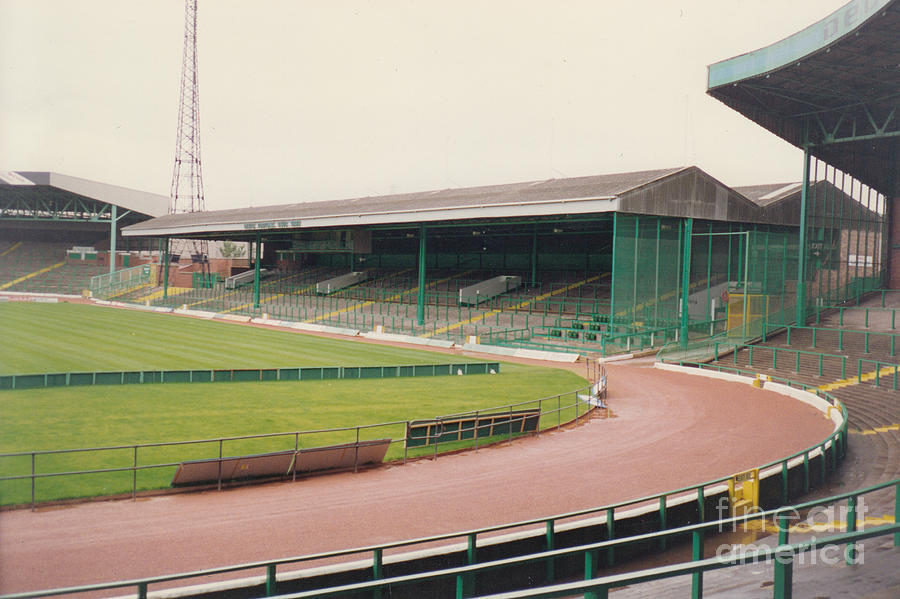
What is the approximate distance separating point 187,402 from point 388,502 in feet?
32.2

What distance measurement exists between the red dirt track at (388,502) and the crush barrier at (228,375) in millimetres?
9397

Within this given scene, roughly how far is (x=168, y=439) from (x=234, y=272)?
66992mm

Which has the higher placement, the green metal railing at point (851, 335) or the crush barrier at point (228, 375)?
the green metal railing at point (851, 335)

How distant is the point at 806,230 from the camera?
123ft

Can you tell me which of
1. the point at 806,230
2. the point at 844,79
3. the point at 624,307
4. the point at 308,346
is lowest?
the point at 308,346

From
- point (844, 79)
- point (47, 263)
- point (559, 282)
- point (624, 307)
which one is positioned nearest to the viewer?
point (844, 79)

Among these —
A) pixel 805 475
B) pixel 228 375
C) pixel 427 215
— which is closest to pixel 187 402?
pixel 228 375

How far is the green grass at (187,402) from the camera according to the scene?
13.8 meters

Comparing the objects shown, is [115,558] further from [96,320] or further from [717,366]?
[96,320]

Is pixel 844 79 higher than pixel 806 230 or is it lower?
higher

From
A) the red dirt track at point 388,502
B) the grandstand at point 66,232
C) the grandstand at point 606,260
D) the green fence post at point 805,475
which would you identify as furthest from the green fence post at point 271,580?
the grandstand at point 66,232

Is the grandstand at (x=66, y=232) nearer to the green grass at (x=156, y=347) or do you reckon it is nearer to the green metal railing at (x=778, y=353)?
the green grass at (x=156, y=347)

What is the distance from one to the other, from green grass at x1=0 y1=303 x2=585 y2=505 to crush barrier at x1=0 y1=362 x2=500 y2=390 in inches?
22.4

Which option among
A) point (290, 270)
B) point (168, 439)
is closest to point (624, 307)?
point (168, 439)
